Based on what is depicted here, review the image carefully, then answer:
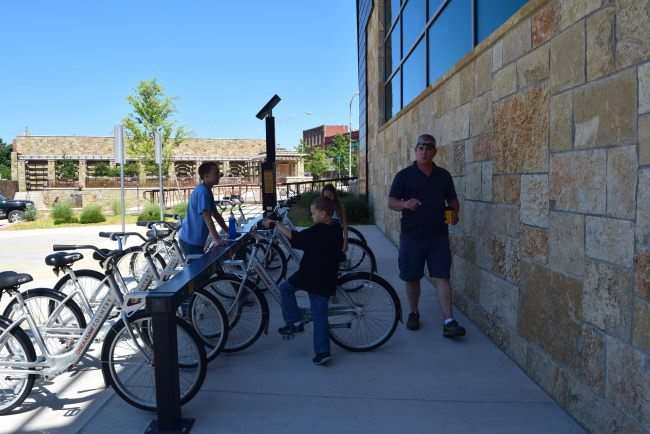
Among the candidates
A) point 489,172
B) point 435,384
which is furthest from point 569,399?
point 489,172

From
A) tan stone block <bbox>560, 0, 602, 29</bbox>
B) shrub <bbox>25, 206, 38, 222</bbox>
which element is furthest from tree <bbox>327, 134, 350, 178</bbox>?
tan stone block <bbox>560, 0, 602, 29</bbox>

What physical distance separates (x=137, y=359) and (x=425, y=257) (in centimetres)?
276

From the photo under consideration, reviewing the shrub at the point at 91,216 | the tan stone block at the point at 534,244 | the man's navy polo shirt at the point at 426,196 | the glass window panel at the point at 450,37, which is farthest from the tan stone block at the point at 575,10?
the shrub at the point at 91,216

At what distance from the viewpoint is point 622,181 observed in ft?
9.41

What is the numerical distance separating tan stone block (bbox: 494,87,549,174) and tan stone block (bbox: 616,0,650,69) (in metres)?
0.90

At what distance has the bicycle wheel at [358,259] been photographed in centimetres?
759

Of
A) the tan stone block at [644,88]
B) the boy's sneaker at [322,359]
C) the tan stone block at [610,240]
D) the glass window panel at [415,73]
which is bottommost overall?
the boy's sneaker at [322,359]

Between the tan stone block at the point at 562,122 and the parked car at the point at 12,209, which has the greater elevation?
the tan stone block at the point at 562,122

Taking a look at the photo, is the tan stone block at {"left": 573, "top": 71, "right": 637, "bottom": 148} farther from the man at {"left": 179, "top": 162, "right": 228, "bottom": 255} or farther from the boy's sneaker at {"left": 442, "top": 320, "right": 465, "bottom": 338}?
the man at {"left": 179, "top": 162, "right": 228, "bottom": 255}

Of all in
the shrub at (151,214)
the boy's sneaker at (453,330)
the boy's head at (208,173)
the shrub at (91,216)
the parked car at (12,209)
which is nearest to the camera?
the boy's sneaker at (453,330)

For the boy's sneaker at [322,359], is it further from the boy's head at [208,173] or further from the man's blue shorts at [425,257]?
the boy's head at [208,173]

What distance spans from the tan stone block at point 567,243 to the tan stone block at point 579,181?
73 mm

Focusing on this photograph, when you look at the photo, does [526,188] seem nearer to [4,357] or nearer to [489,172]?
[489,172]

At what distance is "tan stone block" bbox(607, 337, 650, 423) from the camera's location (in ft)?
8.79
